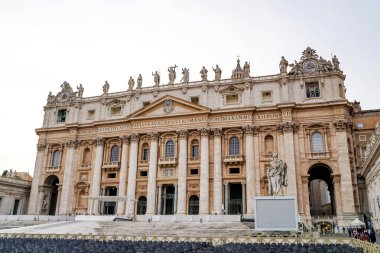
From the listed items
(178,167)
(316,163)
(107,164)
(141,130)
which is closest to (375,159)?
(316,163)

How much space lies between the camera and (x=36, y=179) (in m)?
51.8

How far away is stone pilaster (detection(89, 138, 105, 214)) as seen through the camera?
4650 cm

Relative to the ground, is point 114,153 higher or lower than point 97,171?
higher

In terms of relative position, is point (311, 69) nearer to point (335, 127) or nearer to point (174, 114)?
point (335, 127)

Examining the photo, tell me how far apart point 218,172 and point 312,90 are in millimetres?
15624

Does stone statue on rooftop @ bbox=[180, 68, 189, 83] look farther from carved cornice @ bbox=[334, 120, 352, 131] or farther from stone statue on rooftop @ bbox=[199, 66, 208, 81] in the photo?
carved cornice @ bbox=[334, 120, 352, 131]

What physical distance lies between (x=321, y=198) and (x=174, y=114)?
34496 mm

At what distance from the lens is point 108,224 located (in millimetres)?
34500

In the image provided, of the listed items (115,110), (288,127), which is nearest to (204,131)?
(288,127)

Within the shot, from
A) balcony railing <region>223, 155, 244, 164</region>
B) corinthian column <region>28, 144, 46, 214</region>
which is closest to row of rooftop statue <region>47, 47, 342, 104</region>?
balcony railing <region>223, 155, 244, 164</region>

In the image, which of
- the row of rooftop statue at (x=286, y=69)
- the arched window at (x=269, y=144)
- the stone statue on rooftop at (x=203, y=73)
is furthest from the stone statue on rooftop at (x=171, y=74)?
the arched window at (x=269, y=144)

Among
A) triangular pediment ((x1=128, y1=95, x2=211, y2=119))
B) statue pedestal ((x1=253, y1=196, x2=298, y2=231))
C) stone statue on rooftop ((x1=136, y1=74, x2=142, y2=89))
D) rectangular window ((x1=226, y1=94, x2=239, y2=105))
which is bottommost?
statue pedestal ((x1=253, y1=196, x2=298, y2=231))

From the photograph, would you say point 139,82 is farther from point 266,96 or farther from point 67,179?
point 266,96

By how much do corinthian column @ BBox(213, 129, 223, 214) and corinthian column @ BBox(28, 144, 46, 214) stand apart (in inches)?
1039
